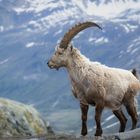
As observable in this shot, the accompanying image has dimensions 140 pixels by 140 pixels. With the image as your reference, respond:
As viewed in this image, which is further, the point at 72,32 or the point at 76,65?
the point at 76,65

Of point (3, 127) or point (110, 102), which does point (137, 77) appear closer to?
point (110, 102)

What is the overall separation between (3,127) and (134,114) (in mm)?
8505

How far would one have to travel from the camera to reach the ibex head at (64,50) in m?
22.7

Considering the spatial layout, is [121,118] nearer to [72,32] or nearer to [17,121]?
[72,32]

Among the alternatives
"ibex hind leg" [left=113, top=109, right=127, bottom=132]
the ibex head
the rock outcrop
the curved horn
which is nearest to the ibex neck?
the ibex head

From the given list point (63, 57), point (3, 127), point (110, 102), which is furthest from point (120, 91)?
point (3, 127)

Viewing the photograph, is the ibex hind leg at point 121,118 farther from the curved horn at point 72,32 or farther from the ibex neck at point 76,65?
the curved horn at point 72,32

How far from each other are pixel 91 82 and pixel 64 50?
1.81 m

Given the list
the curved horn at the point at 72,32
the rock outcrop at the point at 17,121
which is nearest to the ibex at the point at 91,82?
the curved horn at the point at 72,32

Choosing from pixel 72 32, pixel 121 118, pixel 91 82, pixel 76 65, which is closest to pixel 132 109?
pixel 121 118

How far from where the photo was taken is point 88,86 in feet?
72.7

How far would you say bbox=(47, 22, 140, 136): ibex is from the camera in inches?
869

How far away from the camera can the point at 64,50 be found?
22906 millimetres

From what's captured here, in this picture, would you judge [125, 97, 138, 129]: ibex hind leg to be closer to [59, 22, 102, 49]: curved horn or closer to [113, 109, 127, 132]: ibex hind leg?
[113, 109, 127, 132]: ibex hind leg
